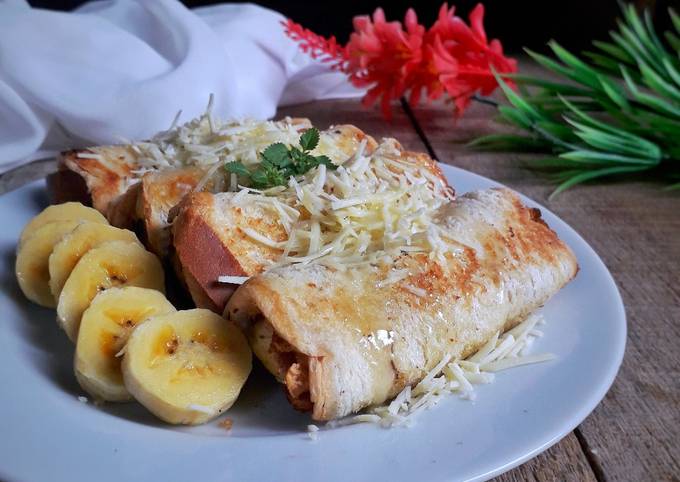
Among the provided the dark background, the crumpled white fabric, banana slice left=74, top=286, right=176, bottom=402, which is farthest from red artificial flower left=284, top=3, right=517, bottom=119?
banana slice left=74, top=286, right=176, bottom=402

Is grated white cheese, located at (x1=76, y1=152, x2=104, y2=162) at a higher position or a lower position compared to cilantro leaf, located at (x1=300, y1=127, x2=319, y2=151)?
lower

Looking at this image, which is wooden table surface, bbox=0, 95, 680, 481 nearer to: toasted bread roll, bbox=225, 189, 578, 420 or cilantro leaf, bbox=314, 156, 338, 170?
toasted bread roll, bbox=225, 189, 578, 420

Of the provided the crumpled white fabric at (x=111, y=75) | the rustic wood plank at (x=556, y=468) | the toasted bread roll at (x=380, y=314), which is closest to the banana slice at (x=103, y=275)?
the toasted bread roll at (x=380, y=314)

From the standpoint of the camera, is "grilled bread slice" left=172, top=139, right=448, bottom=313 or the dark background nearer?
"grilled bread slice" left=172, top=139, right=448, bottom=313

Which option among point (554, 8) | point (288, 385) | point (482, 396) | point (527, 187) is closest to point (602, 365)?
point (482, 396)

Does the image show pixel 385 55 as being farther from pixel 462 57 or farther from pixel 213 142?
pixel 213 142

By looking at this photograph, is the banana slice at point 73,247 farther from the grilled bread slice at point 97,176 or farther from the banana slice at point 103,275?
the grilled bread slice at point 97,176
